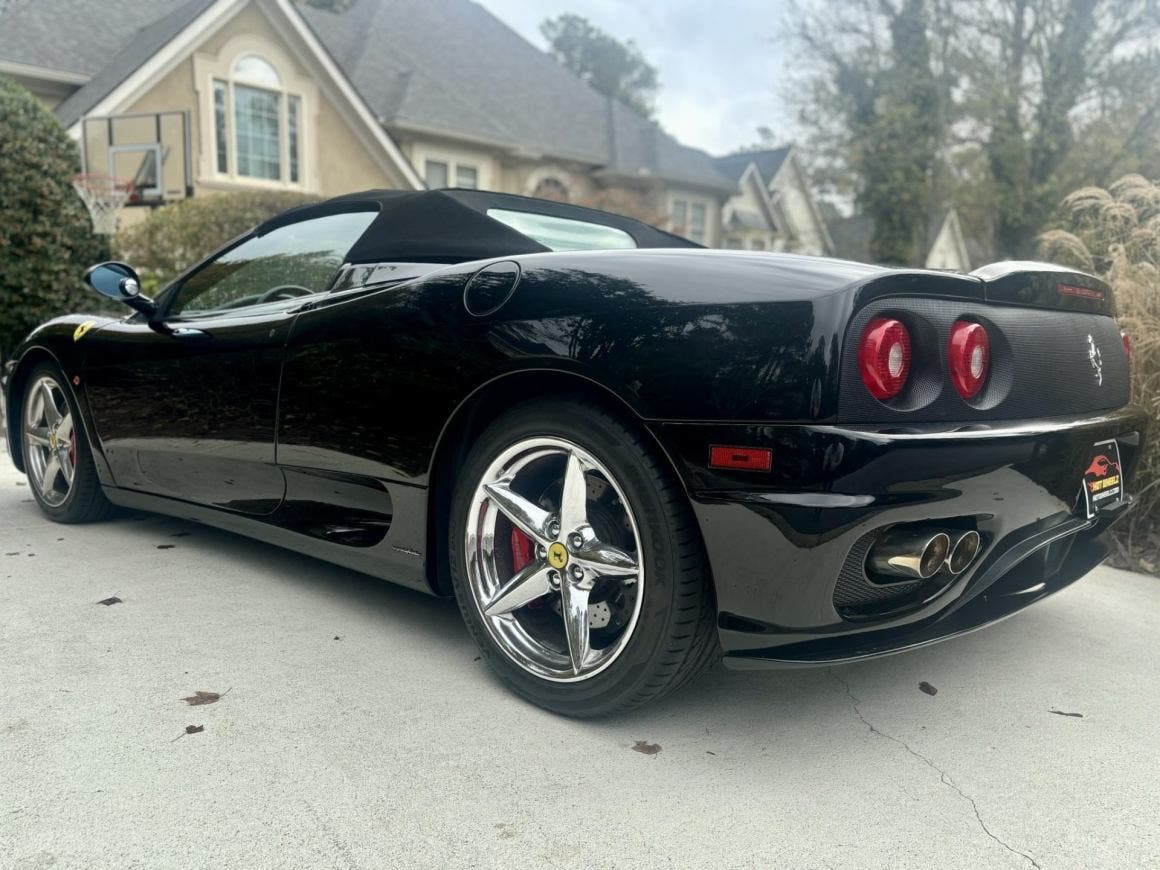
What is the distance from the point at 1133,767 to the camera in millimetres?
2168

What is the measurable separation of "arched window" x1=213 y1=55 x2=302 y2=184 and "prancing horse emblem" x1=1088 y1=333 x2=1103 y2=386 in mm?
16364

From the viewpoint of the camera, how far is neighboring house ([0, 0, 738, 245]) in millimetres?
14930

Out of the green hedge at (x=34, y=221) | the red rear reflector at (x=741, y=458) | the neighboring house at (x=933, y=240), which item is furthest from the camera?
the neighboring house at (x=933, y=240)

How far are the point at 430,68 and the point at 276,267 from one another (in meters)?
20.2

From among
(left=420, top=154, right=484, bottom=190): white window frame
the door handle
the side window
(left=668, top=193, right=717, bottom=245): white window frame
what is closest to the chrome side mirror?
the side window

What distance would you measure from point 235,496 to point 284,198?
34.9ft

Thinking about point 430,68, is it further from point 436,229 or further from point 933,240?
point 933,240

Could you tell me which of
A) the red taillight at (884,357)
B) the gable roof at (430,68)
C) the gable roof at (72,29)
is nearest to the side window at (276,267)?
the red taillight at (884,357)

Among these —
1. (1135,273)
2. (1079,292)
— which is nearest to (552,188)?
(1135,273)

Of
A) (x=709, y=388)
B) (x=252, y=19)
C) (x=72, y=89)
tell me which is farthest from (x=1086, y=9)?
(x=709, y=388)

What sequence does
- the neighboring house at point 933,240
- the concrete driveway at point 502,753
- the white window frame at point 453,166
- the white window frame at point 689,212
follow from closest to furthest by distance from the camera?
the concrete driveway at point 502,753 < the white window frame at point 453,166 < the white window frame at point 689,212 < the neighboring house at point 933,240

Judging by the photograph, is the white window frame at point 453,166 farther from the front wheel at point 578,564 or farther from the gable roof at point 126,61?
the front wheel at point 578,564

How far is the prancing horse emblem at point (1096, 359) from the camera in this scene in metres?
2.53

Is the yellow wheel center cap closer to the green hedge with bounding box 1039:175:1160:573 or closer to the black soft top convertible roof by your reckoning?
the black soft top convertible roof
